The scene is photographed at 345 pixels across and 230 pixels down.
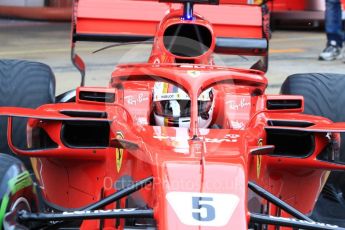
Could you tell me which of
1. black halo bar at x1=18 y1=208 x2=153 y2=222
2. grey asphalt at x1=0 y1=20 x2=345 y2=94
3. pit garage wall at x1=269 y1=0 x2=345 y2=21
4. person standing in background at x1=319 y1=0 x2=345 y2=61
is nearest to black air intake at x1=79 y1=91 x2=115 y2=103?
black halo bar at x1=18 y1=208 x2=153 y2=222

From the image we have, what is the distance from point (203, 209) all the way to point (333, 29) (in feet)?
25.2

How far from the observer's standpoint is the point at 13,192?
320 cm

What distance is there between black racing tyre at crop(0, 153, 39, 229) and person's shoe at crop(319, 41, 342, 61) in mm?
7442

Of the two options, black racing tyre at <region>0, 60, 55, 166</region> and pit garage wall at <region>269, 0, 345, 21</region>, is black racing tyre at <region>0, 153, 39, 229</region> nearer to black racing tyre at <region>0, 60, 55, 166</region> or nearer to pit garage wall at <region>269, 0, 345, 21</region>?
black racing tyre at <region>0, 60, 55, 166</region>

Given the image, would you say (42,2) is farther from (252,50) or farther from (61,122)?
(61,122)

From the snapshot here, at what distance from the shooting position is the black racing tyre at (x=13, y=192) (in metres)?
3.12

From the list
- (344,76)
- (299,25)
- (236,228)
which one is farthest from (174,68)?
(299,25)

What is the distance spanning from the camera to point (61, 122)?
3.89 meters

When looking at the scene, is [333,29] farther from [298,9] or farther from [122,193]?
[122,193]

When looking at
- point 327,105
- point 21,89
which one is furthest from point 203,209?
point 21,89

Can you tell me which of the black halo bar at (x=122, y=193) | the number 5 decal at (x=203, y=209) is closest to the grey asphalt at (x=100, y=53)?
the black halo bar at (x=122, y=193)

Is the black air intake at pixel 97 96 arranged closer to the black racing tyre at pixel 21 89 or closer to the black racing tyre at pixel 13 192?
the black racing tyre at pixel 13 192

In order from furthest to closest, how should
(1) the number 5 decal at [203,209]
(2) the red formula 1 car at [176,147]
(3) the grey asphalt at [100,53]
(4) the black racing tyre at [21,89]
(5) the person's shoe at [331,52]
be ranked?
(5) the person's shoe at [331,52]
(3) the grey asphalt at [100,53]
(4) the black racing tyre at [21,89]
(2) the red formula 1 car at [176,147]
(1) the number 5 decal at [203,209]

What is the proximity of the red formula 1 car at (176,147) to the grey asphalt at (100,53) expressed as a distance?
3.28m
